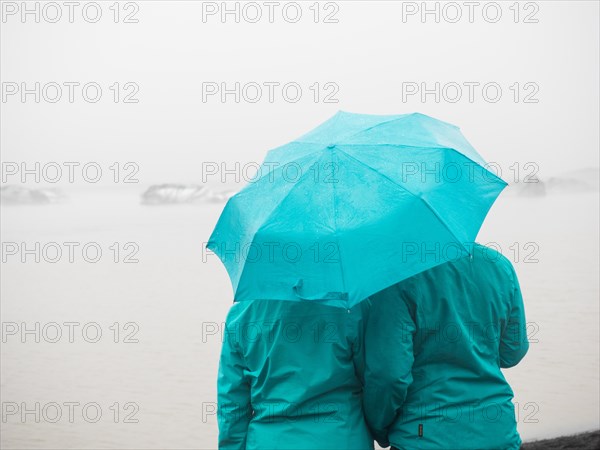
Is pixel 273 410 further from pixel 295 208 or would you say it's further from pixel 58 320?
pixel 58 320

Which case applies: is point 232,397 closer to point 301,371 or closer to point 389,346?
point 301,371

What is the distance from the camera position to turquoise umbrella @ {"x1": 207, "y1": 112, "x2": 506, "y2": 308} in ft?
5.24

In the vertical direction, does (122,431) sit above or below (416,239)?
below

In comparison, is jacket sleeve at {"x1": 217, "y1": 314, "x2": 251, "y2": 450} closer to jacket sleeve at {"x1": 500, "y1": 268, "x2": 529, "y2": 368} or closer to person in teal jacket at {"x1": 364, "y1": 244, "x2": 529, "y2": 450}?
person in teal jacket at {"x1": 364, "y1": 244, "x2": 529, "y2": 450}

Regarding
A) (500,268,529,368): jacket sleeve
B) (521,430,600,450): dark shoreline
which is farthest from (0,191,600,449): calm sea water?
(500,268,529,368): jacket sleeve

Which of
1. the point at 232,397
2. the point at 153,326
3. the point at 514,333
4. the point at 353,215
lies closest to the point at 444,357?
the point at 514,333

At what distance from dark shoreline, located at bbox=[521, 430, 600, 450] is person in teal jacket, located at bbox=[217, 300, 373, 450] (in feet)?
5.70

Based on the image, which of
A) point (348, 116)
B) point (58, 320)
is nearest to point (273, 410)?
point (348, 116)

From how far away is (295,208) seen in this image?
1.69m

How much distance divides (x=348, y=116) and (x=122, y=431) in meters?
2.69

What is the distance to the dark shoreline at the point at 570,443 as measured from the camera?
10.5ft

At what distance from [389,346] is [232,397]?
43 cm

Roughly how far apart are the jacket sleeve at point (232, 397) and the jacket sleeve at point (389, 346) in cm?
32

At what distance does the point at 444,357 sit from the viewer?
1.74m
